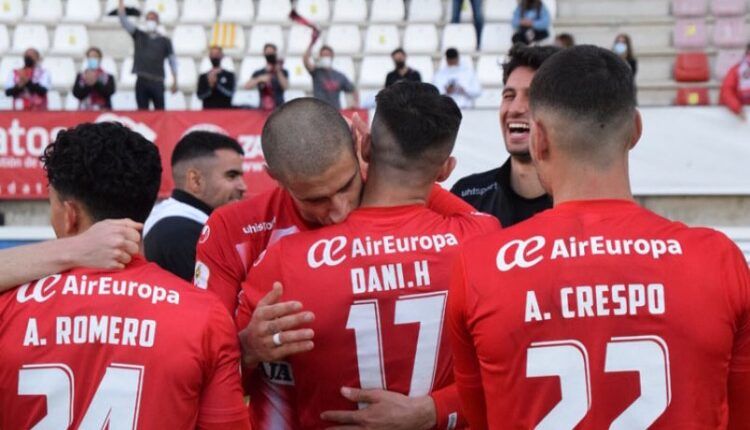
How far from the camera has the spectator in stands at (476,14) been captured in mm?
17859

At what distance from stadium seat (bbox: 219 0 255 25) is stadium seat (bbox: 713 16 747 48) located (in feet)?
25.4

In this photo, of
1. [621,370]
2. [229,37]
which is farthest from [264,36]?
[621,370]

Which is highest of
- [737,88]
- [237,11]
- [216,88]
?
[237,11]

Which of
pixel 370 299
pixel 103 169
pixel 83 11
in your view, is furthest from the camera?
pixel 83 11

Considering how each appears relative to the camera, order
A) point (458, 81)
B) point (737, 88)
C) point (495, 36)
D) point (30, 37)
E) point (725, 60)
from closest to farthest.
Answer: point (737, 88), point (458, 81), point (725, 60), point (495, 36), point (30, 37)

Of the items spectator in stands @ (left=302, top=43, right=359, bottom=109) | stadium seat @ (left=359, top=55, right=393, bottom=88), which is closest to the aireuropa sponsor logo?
A: spectator in stands @ (left=302, top=43, right=359, bottom=109)

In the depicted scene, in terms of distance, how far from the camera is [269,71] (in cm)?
1580

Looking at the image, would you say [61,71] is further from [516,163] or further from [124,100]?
[516,163]

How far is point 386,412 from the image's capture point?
321 centimetres

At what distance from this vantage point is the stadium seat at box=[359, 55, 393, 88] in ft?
58.2

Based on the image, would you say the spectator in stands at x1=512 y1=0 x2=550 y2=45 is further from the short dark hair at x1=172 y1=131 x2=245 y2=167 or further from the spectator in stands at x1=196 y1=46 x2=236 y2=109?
the short dark hair at x1=172 y1=131 x2=245 y2=167

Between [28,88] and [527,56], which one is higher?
[527,56]

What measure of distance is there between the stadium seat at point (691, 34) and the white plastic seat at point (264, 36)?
6.48m

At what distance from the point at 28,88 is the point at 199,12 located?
4019 millimetres
